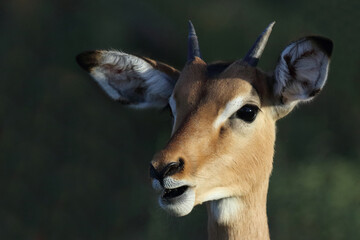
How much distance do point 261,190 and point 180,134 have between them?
0.87 meters

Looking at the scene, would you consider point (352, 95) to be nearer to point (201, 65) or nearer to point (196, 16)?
point (196, 16)

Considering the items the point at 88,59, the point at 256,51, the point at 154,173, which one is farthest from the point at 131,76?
the point at 154,173

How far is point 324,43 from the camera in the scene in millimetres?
4727

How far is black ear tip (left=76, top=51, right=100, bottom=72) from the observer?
533 cm

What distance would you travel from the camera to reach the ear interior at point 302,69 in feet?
15.8

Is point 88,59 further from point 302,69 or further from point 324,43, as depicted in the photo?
point 324,43

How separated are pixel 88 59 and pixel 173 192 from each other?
145 cm

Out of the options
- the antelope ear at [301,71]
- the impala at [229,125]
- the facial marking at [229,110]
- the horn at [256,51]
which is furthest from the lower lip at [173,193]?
Answer: the horn at [256,51]

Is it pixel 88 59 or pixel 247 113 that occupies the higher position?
pixel 88 59

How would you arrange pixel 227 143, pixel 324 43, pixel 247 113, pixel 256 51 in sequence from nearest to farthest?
pixel 324 43
pixel 227 143
pixel 247 113
pixel 256 51

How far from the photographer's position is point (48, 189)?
9719 millimetres

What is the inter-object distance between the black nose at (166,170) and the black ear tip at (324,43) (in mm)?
1281

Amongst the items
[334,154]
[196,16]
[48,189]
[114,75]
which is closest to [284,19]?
[196,16]

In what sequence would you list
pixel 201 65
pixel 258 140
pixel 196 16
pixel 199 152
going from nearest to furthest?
pixel 199 152
pixel 258 140
pixel 201 65
pixel 196 16
